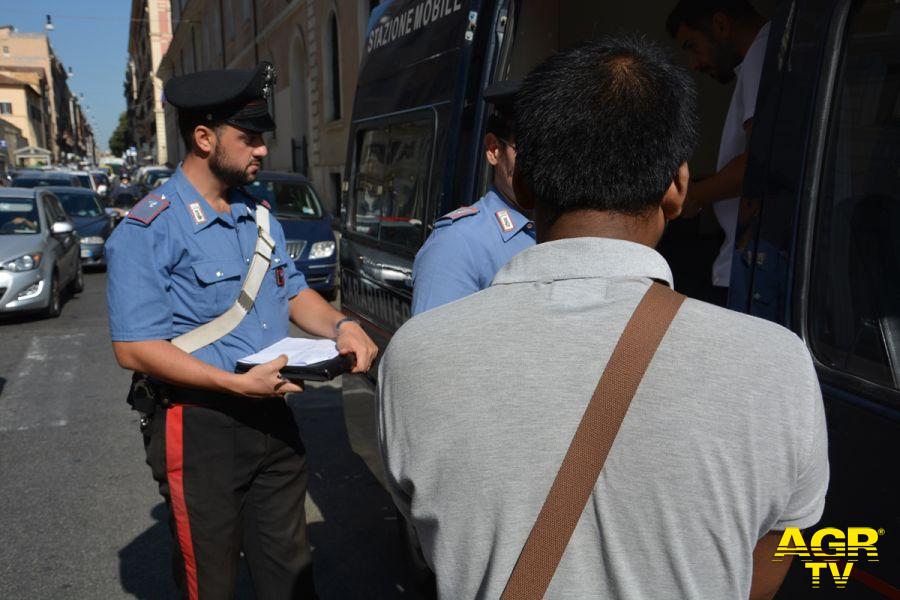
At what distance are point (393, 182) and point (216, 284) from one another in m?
1.80

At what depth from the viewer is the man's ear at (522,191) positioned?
3.64 feet

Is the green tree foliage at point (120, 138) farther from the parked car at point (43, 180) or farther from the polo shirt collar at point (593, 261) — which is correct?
the polo shirt collar at point (593, 261)

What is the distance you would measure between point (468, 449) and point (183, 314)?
59.1 inches

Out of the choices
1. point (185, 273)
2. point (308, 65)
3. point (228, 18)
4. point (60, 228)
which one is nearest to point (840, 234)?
point (185, 273)

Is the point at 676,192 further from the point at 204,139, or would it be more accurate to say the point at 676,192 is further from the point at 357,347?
the point at 204,139

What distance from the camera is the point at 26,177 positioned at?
16578 millimetres

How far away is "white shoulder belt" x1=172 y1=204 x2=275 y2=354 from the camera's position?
2.27 metres

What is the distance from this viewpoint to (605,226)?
1.04 metres

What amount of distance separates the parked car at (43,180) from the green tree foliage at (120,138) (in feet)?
460

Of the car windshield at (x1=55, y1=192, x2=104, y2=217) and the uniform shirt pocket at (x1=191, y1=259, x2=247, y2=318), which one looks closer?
the uniform shirt pocket at (x1=191, y1=259, x2=247, y2=318)

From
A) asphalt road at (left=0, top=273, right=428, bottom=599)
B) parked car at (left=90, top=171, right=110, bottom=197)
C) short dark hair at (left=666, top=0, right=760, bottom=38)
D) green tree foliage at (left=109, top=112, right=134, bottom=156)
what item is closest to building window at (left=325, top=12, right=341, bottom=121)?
parked car at (left=90, top=171, right=110, bottom=197)

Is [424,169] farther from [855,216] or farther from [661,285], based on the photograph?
[661,285]

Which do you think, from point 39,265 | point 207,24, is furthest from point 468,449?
point 207,24

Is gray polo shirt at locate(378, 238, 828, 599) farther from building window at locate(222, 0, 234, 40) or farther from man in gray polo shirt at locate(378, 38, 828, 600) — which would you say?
building window at locate(222, 0, 234, 40)
